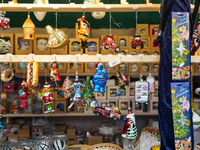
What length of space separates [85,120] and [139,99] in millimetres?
1766

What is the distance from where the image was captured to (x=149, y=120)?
321 centimetres

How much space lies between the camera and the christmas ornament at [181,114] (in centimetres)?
151

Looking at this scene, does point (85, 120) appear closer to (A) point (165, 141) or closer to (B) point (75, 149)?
(B) point (75, 149)

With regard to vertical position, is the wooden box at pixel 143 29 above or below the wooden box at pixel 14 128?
above

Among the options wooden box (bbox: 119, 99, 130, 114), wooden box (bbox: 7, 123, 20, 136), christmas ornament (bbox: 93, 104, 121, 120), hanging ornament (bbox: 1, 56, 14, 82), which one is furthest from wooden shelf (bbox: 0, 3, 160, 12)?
wooden box (bbox: 7, 123, 20, 136)

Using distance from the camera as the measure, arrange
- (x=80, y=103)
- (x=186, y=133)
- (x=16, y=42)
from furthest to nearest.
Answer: (x=16, y=42) → (x=80, y=103) → (x=186, y=133)

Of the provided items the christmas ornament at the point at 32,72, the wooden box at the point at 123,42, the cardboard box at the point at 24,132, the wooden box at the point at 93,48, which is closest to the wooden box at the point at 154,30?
the wooden box at the point at 123,42

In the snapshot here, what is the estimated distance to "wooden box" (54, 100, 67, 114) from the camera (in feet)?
9.24

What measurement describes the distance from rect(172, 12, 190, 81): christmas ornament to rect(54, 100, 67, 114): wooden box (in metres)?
1.69

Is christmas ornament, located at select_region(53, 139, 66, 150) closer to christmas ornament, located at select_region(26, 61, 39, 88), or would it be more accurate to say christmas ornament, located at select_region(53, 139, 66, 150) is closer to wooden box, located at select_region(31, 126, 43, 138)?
christmas ornament, located at select_region(26, 61, 39, 88)

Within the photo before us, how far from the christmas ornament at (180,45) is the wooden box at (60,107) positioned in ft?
5.54

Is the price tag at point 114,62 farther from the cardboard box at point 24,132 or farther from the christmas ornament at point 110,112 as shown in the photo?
the cardboard box at point 24,132

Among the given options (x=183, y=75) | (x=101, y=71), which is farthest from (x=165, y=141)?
(x=101, y=71)

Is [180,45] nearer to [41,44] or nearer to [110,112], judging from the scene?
[110,112]
